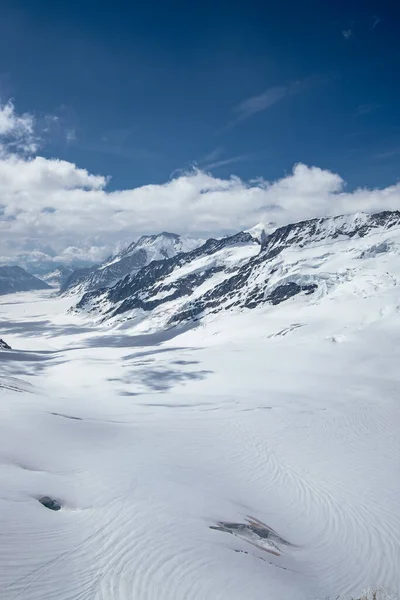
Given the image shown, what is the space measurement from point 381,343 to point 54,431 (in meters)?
77.8

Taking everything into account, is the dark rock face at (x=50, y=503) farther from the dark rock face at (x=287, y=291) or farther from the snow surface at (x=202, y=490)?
the dark rock face at (x=287, y=291)

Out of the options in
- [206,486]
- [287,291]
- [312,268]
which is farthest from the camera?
[312,268]

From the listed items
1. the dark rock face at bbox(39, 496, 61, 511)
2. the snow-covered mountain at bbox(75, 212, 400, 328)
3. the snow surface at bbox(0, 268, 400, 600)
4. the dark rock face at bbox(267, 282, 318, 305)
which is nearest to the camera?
the snow surface at bbox(0, 268, 400, 600)

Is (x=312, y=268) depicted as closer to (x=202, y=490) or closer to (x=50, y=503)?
(x=202, y=490)

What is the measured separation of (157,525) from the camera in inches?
563

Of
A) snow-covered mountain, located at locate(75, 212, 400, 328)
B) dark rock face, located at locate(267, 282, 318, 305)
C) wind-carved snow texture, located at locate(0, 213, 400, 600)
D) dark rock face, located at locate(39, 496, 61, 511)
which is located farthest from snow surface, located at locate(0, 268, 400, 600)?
snow-covered mountain, located at locate(75, 212, 400, 328)

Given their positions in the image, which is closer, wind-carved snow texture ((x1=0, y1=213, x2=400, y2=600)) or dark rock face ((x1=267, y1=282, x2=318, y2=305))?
wind-carved snow texture ((x1=0, y1=213, x2=400, y2=600))

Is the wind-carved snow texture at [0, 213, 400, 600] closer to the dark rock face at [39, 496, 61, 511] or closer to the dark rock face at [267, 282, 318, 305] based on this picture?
the dark rock face at [39, 496, 61, 511]

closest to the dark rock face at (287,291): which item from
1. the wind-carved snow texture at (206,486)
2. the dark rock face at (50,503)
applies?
the wind-carved snow texture at (206,486)

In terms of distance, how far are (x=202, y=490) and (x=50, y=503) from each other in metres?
8.10

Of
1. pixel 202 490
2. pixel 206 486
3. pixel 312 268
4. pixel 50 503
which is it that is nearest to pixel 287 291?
pixel 312 268

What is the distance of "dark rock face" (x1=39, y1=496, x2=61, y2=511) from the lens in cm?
1483

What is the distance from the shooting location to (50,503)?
15.0 metres

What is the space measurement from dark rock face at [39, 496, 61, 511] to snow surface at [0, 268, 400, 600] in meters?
0.22
